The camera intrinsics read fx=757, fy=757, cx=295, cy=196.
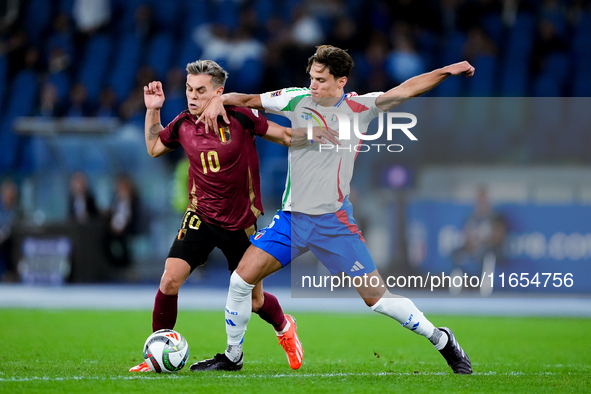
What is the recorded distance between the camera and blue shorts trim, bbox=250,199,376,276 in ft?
17.5

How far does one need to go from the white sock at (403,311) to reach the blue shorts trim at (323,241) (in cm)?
25

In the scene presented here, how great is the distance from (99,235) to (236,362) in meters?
8.02

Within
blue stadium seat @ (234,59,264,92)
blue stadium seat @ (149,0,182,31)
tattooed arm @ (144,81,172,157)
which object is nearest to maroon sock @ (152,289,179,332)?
tattooed arm @ (144,81,172,157)

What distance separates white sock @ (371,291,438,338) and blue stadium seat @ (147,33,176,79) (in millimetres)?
12130

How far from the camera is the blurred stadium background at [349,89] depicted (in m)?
11.8

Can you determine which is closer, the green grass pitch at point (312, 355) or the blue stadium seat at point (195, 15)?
the green grass pitch at point (312, 355)

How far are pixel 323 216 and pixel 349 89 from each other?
30.7ft

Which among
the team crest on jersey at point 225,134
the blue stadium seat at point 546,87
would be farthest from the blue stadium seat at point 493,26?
the team crest on jersey at point 225,134

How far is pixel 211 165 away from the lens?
5.73 metres

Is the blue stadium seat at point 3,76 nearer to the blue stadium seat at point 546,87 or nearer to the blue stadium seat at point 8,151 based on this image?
the blue stadium seat at point 8,151

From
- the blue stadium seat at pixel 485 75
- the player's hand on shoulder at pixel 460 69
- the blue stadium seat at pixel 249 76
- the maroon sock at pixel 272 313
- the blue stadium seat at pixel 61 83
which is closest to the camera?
the player's hand on shoulder at pixel 460 69

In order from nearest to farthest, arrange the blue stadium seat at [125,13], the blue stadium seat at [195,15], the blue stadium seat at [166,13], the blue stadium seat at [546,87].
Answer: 1. the blue stadium seat at [546,87]
2. the blue stadium seat at [195,15]
3. the blue stadium seat at [166,13]
4. the blue stadium seat at [125,13]

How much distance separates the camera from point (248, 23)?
1648cm

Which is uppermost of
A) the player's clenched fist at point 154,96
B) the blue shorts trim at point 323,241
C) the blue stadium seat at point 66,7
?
the blue stadium seat at point 66,7
